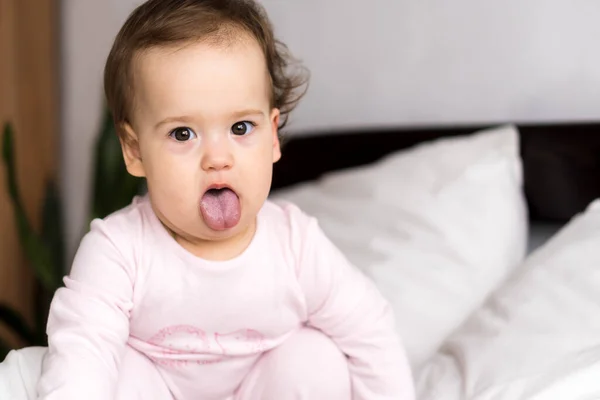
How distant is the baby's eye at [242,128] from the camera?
36.6 inches

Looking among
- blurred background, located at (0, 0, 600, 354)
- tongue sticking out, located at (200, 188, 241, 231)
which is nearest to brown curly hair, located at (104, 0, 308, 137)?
tongue sticking out, located at (200, 188, 241, 231)

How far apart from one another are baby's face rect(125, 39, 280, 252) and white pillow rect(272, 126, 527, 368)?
0.52m

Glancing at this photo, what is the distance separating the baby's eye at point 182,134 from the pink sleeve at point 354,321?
0.75ft

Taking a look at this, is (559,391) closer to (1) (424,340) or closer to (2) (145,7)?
(1) (424,340)

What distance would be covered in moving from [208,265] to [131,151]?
0.18 meters

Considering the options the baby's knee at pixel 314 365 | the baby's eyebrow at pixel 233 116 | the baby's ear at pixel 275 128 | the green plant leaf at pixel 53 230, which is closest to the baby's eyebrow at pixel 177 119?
the baby's eyebrow at pixel 233 116

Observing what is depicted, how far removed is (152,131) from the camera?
3.01 feet

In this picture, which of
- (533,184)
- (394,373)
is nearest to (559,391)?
(394,373)

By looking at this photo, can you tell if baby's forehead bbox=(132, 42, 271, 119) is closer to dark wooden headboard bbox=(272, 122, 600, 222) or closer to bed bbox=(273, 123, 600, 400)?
bed bbox=(273, 123, 600, 400)

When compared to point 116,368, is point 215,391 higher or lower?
lower

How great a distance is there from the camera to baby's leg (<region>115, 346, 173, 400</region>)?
97 centimetres

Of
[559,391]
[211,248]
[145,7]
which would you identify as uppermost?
[145,7]

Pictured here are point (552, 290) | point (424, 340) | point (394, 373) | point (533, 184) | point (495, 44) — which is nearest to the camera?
point (394, 373)

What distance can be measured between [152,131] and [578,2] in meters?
1.14
